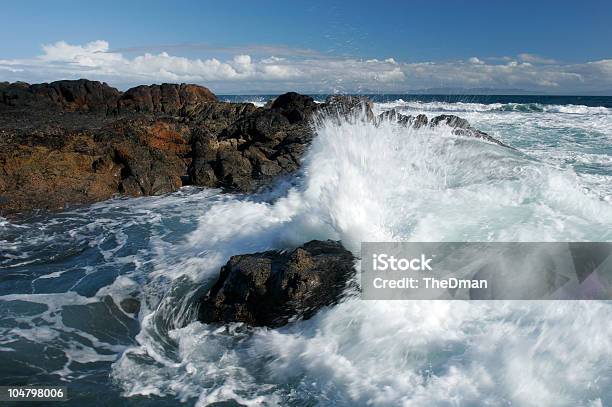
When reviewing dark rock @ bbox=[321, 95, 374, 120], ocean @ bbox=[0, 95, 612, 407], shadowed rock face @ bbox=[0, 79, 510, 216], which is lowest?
ocean @ bbox=[0, 95, 612, 407]

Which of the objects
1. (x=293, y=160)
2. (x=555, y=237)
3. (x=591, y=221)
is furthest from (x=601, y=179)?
(x=293, y=160)

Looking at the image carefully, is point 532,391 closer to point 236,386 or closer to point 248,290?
point 236,386

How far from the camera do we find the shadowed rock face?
32.3 feet

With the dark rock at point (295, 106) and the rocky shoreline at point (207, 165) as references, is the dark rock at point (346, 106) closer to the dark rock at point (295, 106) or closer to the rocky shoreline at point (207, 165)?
the rocky shoreline at point (207, 165)

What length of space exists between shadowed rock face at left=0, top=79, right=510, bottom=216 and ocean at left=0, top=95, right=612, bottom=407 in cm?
98

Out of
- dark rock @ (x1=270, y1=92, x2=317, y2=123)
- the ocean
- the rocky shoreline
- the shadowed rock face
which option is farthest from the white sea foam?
dark rock @ (x1=270, y1=92, x2=317, y2=123)

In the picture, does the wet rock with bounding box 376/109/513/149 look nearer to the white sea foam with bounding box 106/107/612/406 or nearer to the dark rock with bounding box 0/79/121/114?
the white sea foam with bounding box 106/107/612/406

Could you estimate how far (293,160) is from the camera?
11.9 metres

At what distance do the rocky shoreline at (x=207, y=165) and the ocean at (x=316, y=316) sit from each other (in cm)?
28

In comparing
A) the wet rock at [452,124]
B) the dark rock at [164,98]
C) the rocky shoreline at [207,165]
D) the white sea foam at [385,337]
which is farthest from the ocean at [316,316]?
the dark rock at [164,98]

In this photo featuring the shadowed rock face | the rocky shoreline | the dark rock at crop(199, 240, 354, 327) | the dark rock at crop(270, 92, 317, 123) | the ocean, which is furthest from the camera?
the dark rock at crop(270, 92, 317, 123)

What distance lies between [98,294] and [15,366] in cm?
149

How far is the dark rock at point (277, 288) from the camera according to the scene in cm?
449

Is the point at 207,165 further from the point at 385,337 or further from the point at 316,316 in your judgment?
the point at 385,337
